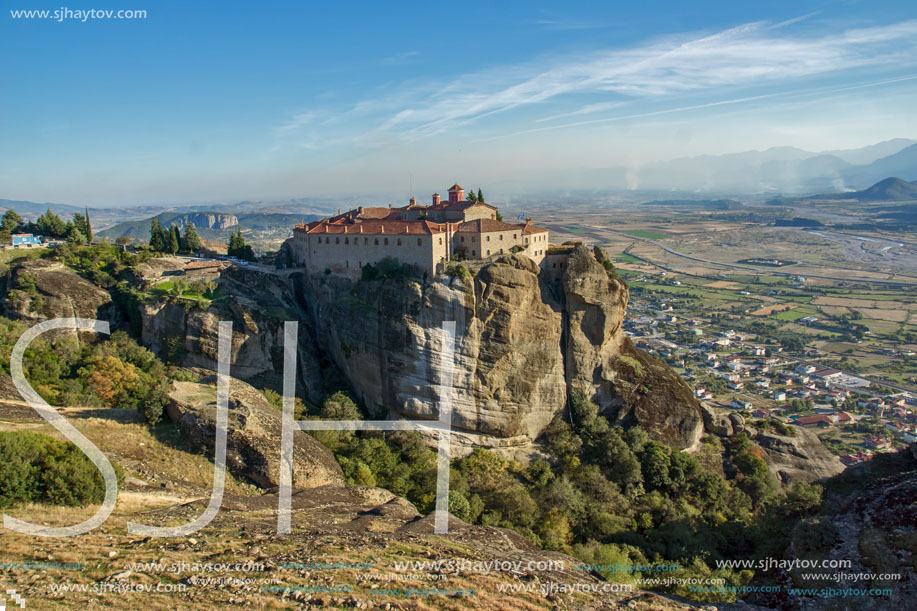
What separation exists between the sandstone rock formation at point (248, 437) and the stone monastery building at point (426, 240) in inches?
593

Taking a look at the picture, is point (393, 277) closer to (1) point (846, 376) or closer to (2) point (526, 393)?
(2) point (526, 393)

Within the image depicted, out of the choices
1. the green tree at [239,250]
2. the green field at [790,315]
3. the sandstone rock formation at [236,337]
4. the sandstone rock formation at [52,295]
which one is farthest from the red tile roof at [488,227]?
the green field at [790,315]

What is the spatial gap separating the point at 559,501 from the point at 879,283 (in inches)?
4718

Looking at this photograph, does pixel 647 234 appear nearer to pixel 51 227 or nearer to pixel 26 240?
pixel 51 227

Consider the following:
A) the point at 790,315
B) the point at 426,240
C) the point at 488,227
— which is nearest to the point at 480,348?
the point at 426,240

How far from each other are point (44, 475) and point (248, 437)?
6.99 metres

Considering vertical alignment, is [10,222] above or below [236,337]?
above

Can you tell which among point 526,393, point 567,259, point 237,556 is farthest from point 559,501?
point 237,556

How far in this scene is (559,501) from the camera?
27.4 metres

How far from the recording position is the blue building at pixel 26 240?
139 ft

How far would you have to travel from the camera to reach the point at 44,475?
45.6 ft

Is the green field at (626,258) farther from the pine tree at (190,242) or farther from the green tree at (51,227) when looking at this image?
the green tree at (51,227)

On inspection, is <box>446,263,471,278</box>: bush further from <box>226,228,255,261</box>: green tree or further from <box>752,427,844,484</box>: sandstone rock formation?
<box>226,228,255,261</box>: green tree

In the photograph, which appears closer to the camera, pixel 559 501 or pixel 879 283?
pixel 559 501
